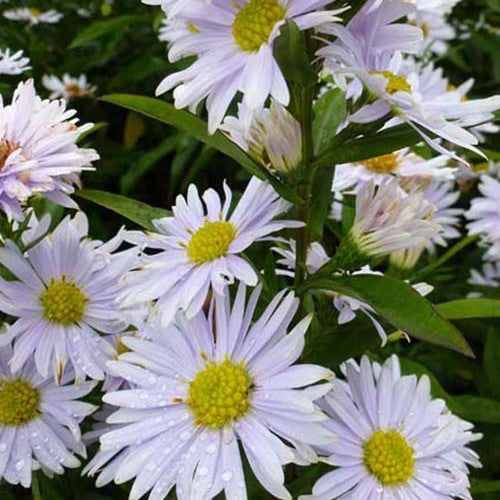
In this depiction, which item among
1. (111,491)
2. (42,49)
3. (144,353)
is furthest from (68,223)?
(42,49)

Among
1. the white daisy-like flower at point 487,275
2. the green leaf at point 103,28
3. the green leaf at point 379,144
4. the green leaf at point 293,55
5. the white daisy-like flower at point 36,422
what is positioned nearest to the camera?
the green leaf at point 293,55

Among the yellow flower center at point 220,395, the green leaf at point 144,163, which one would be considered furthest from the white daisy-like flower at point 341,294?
the green leaf at point 144,163

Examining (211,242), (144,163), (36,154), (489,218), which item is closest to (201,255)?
(211,242)

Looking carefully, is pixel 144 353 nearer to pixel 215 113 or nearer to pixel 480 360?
pixel 215 113

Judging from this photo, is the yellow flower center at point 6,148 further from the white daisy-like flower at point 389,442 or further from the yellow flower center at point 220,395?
the white daisy-like flower at point 389,442

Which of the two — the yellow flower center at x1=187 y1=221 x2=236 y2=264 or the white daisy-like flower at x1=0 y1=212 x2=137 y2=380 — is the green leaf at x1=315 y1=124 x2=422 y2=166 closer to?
the yellow flower center at x1=187 y1=221 x2=236 y2=264
